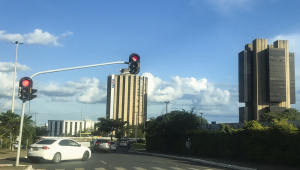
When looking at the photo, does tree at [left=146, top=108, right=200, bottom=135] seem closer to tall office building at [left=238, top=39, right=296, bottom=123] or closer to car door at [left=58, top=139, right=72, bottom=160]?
car door at [left=58, top=139, right=72, bottom=160]

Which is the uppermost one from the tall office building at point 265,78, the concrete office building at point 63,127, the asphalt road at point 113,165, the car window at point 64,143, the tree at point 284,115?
the tall office building at point 265,78

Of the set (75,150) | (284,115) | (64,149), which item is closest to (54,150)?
(64,149)

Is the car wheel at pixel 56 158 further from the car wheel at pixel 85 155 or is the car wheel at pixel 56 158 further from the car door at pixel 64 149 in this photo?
the car wheel at pixel 85 155

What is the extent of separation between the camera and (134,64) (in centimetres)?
1611

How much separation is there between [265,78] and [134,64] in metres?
86.8

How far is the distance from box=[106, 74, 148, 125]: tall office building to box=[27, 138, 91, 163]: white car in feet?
464

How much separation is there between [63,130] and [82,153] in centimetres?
17280

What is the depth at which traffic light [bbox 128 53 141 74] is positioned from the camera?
16016 millimetres

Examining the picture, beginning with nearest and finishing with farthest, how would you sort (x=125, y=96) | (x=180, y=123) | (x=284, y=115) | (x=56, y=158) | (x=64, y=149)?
(x=56, y=158), (x=64, y=149), (x=180, y=123), (x=284, y=115), (x=125, y=96)

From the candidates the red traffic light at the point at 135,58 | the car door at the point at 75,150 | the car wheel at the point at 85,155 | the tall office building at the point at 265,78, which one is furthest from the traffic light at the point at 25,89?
the tall office building at the point at 265,78

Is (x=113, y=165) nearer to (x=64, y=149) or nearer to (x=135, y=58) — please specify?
(x=64, y=149)

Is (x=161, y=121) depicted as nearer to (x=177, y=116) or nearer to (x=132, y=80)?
(x=177, y=116)

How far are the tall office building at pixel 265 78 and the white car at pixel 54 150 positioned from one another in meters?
80.6

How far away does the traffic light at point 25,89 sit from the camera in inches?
626
